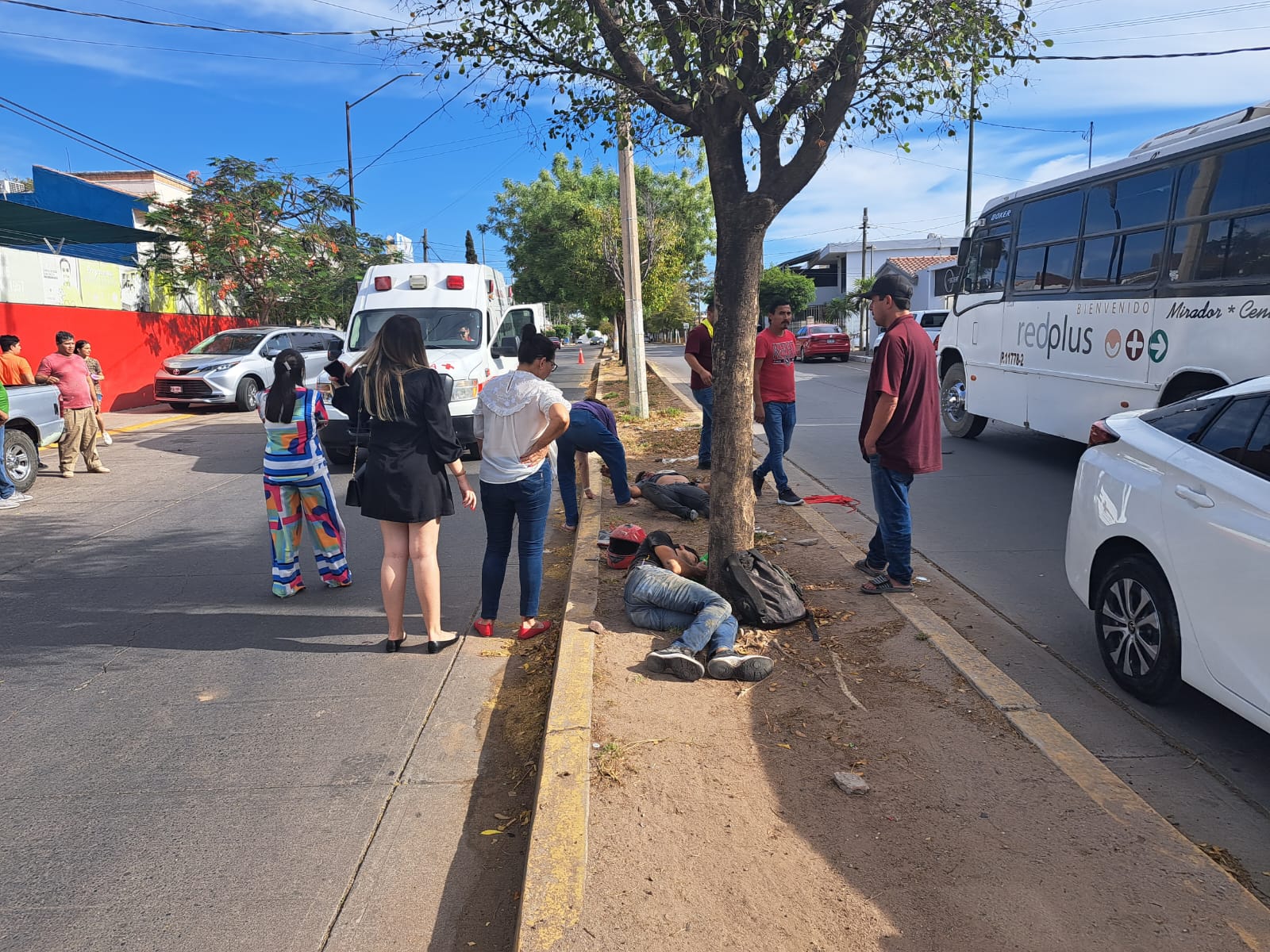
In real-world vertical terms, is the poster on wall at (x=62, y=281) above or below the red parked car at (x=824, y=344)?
above

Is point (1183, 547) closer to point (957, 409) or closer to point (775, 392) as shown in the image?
point (775, 392)

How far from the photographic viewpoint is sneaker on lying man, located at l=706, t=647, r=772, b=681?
4418 mm

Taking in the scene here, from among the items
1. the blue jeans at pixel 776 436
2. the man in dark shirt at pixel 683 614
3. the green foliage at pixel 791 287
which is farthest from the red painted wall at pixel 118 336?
the green foliage at pixel 791 287

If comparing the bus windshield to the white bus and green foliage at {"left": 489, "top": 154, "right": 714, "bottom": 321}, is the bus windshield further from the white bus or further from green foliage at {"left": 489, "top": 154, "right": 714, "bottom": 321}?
green foliage at {"left": 489, "top": 154, "right": 714, "bottom": 321}

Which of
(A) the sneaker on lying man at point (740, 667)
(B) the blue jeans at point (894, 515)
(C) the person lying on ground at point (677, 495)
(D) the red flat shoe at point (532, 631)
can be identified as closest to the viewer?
(A) the sneaker on lying man at point (740, 667)

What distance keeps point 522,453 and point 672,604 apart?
1177 millimetres

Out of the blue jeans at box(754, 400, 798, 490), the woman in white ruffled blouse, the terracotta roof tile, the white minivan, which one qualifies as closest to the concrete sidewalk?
the woman in white ruffled blouse

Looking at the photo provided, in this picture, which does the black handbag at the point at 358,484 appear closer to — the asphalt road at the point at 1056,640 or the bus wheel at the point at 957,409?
the asphalt road at the point at 1056,640

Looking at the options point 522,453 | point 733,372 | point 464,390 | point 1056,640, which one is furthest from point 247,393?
point 1056,640

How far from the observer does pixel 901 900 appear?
2.81m

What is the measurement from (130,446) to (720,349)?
11.6 metres

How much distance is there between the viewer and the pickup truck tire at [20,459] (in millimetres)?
9717

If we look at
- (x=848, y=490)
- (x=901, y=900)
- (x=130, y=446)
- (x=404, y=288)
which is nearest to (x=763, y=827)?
(x=901, y=900)

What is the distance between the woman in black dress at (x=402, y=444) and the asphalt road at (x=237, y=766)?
656 millimetres
